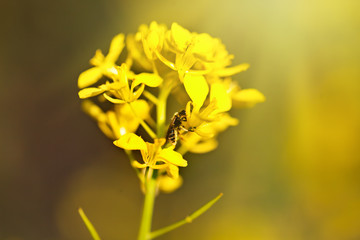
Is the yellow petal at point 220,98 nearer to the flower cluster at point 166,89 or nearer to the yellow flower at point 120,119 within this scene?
the flower cluster at point 166,89

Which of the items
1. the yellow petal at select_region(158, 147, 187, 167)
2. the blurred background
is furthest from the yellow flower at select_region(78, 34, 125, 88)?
the blurred background

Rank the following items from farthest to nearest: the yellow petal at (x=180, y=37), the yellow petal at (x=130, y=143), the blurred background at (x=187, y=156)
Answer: the blurred background at (x=187, y=156), the yellow petal at (x=180, y=37), the yellow petal at (x=130, y=143)

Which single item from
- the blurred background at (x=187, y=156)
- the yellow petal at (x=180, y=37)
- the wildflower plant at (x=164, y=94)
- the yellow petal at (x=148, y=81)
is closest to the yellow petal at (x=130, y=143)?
the wildflower plant at (x=164, y=94)

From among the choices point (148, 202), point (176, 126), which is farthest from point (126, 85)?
point (148, 202)

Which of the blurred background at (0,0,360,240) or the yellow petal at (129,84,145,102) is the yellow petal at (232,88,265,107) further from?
the blurred background at (0,0,360,240)

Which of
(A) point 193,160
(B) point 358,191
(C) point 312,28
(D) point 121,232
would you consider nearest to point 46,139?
(D) point 121,232

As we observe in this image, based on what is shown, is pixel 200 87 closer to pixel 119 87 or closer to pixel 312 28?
pixel 119 87
